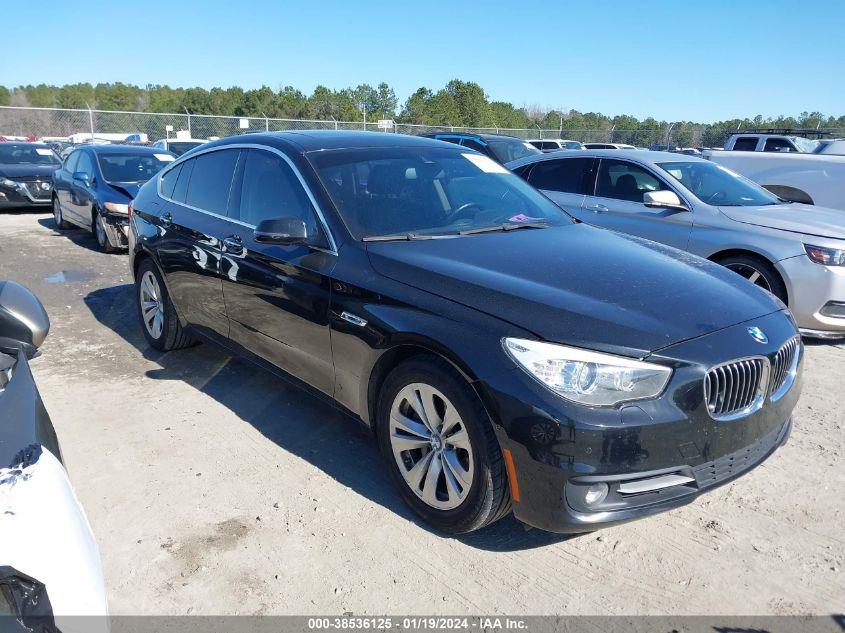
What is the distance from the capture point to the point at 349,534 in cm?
296

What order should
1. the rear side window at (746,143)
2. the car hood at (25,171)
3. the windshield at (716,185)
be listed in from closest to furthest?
the windshield at (716,185) → the car hood at (25,171) → the rear side window at (746,143)

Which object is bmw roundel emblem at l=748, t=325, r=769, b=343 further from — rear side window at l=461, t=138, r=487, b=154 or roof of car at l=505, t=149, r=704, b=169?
rear side window at l=461, t=138, r=487, b=154

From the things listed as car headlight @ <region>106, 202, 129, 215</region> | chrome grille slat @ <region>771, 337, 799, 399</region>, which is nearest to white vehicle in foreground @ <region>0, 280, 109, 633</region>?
chrome grille slat @ <region>771, 337, 799, 399</region>

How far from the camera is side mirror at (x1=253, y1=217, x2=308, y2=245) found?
3.35 m

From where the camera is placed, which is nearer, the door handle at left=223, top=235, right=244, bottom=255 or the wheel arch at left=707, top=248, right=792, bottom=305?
the door handle at left=223, top=235, right=244, bottom=255

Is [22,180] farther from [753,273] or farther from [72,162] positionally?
[753,273]

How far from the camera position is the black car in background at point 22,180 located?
1319cm

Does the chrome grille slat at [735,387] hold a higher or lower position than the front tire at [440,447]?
higher

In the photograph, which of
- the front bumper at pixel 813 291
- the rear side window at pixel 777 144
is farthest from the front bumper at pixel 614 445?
the rear side window at pixel 777 144

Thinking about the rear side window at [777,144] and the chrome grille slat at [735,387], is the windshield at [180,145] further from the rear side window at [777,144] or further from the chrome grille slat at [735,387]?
the chrome grille slat at [735,387]

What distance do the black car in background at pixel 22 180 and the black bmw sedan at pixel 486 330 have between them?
36.9 feet

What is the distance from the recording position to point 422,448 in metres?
2.97

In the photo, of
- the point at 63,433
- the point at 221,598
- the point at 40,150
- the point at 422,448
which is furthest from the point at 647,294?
the point at 40,150

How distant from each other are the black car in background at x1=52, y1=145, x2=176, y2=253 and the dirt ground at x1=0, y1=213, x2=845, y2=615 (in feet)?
18.2
